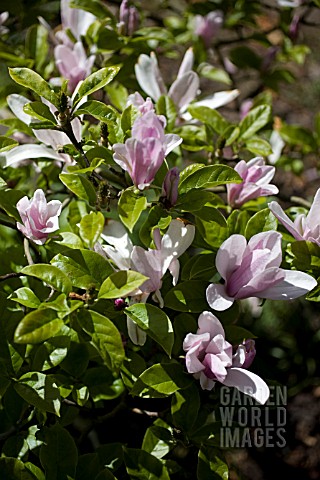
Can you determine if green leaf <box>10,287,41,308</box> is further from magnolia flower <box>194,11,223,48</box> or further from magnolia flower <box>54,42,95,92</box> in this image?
magnolia flower <box>194,11,223,48</box>

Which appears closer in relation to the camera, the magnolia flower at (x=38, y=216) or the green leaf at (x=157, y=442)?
the magnolia flower at (x=38, y=216)

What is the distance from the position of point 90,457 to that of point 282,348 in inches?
42.3

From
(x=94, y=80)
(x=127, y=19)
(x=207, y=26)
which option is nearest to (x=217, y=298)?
(x=94, y=80)

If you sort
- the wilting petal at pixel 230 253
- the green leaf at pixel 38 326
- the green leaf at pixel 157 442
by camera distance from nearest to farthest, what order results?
1. the green leaf at pixel 38 326
2. the wilting petal at pixel 230 253
3. the green leaf at pixel 157 442

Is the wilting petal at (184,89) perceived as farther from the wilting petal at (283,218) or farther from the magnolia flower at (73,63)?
the wilting petal at (283,218)

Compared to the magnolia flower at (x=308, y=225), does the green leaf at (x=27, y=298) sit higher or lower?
higher

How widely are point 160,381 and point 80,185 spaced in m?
0.30

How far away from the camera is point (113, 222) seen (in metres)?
0.99

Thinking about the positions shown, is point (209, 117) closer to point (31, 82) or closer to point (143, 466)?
point (31, 82)

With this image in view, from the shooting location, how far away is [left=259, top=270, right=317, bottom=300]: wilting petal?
798 mm

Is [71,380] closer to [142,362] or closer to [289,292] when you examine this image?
[142,362]

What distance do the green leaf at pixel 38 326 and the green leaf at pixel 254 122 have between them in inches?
23.0

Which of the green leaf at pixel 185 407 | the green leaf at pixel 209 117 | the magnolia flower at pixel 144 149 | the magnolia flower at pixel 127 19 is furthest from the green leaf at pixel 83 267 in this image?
the magnolia flower at pixel 127 19

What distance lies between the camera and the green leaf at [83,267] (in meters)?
0.78
